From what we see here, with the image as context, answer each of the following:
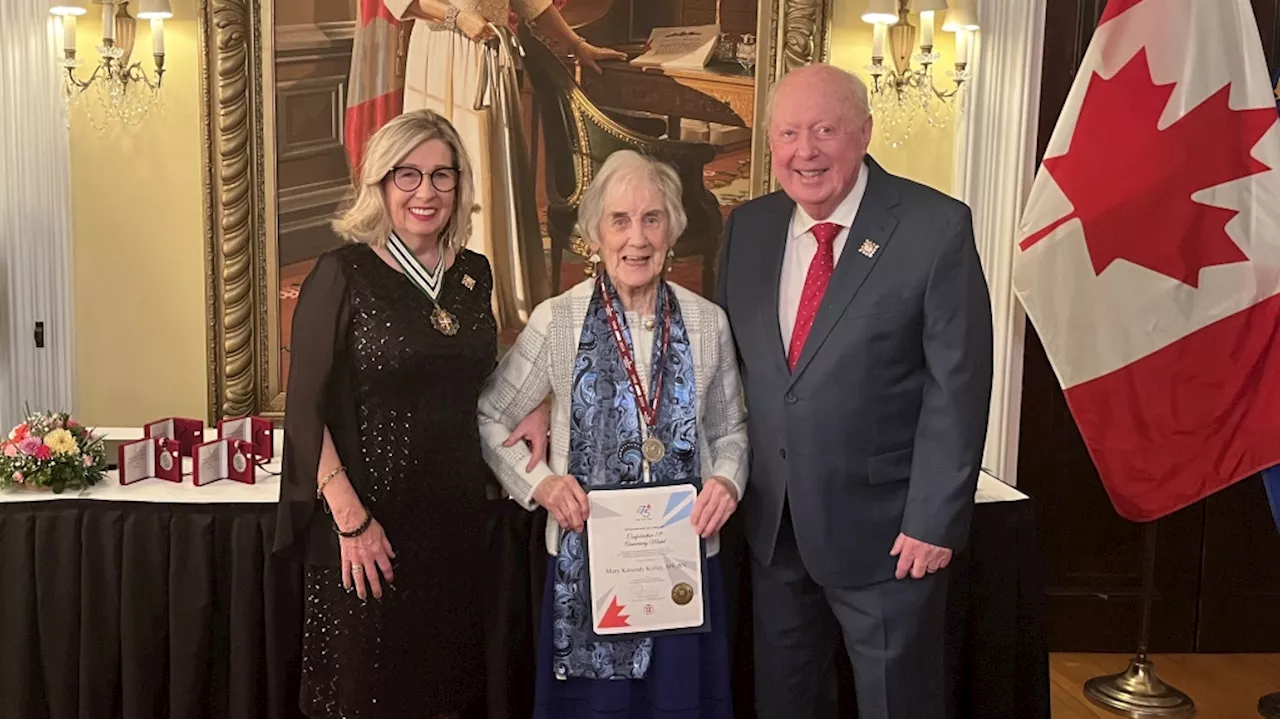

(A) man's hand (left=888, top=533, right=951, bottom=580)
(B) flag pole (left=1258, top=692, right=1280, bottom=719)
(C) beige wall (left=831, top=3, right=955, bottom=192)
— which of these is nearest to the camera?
(A) man's hand (left=888, top=533, right=951, bottom=580)

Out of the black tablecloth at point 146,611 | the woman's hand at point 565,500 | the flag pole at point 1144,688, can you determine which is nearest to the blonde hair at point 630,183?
the woman's hand at point 565,500

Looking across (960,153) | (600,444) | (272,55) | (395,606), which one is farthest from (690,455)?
(272,55)

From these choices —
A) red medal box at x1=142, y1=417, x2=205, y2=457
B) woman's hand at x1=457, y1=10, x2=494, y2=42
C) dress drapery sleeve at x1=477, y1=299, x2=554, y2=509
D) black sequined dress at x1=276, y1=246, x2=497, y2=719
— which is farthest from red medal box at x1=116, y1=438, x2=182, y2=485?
woman's hand at x1=457, y1=10, x2=494, y2=42

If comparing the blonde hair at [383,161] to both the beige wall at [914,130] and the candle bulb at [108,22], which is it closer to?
the candle bulb at [108,22]

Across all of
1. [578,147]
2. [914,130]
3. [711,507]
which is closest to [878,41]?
[914,130]

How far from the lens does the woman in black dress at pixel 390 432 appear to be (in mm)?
2156

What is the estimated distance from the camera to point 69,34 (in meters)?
3.59

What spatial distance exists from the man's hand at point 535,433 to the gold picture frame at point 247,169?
1850mm

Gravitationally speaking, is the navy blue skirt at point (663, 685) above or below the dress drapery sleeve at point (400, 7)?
below

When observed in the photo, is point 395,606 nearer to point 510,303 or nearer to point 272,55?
point 510,303

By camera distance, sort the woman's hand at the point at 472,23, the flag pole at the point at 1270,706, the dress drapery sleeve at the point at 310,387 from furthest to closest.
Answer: the woman's hand at the point at 472,23
the flag pole at the point at 1270,706
the dress drapery sleeve at the point at 310,387

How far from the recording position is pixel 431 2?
12.5ft

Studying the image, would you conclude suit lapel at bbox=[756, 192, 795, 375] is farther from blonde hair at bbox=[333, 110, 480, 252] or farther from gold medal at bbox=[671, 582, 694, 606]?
blonde hair at bbox=[333, 110, 480, 252]

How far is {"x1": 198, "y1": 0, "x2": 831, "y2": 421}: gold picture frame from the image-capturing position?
3799mm
